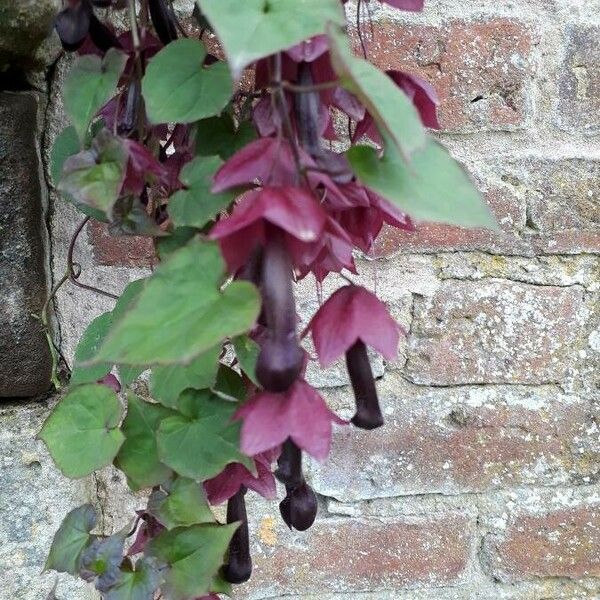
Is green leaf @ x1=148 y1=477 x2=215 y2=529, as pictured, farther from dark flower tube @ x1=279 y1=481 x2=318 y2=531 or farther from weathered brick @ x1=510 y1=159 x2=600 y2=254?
weathered brick @ x1=510 y1=159 x2=600 y2=254

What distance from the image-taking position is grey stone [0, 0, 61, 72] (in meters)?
0.43

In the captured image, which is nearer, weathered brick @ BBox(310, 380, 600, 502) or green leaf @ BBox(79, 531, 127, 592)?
green leaf @ BBox(79, 531, 127, 592)

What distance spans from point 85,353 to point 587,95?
0.43 metres

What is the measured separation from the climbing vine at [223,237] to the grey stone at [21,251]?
62 mm

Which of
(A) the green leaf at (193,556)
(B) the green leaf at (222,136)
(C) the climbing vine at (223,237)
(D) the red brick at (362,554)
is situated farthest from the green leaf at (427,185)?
(D) the red brick at (362,554)

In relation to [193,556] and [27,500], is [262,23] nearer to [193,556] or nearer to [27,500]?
[193,556]

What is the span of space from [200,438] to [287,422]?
7 cm

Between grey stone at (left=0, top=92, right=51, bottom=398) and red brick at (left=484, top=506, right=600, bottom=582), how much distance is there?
40cm

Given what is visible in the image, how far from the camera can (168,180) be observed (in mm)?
355

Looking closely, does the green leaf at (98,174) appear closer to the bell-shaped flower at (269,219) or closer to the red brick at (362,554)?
the bell-shaped flower at (269,219)

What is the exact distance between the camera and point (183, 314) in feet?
0.78

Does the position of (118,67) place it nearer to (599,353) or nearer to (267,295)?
(267,295)

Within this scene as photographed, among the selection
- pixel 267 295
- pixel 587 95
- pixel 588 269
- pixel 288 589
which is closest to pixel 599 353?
pixel 588 269

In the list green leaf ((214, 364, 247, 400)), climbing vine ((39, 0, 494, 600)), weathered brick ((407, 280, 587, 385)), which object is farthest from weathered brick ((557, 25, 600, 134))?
green leaf ((214, 364, 247, 400))
